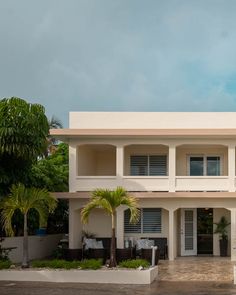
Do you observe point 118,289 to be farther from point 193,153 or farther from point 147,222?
point 193,153

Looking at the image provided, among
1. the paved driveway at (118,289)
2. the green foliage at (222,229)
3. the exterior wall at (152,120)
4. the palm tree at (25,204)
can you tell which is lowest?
the paved driveway at (118,289)

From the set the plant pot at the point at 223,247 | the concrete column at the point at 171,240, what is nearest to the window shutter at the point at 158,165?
the concrete column at the point at 171,240

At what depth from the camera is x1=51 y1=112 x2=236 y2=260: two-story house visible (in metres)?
23.4

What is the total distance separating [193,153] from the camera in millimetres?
25750

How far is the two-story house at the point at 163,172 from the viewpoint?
23.4 meters

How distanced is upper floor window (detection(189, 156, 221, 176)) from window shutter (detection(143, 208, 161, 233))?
234cm

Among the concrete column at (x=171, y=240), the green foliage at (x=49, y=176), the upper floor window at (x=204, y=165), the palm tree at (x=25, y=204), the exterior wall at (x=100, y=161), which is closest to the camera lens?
the palm tree at (x=25, y=204)

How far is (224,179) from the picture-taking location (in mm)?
23797

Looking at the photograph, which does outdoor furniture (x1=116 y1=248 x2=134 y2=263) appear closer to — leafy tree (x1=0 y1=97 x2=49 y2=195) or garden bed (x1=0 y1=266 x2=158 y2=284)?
garden bed (x1=0 y1=266 x2=158 y2=284)

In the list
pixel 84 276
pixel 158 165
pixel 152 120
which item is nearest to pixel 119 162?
pixel 152 120

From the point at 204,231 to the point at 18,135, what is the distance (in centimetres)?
987

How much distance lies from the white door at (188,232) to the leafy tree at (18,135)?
7625 mm

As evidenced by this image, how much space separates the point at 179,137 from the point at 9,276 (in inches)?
364

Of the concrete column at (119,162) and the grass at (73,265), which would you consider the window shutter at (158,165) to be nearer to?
the concrete column at (119,162)
